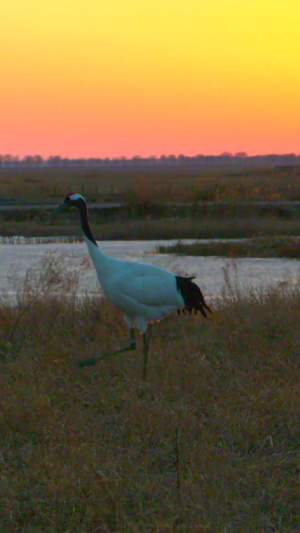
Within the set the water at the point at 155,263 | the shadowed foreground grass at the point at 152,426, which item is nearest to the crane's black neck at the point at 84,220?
the shadowed foreground grass at the point at 152,426

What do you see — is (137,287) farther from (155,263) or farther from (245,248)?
(245,248)

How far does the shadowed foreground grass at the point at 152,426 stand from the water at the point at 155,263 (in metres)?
5.91

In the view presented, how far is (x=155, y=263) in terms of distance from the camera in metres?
20.7

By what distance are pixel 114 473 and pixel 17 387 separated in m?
2.18

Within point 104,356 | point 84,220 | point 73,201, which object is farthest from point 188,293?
point 73,201

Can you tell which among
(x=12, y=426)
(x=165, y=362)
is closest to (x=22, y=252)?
(x=165, y=362)

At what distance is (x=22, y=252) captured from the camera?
24.7m

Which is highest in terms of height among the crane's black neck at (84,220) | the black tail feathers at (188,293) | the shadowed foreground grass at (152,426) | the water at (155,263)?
the crane's black neck at (84,220)

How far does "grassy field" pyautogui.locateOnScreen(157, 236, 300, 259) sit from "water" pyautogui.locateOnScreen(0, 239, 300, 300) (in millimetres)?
838

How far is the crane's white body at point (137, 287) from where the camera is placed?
24.8 feet

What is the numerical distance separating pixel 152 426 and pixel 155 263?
1499 centimetres

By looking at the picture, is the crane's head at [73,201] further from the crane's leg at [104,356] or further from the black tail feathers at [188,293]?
the crane's leg at [104,356]

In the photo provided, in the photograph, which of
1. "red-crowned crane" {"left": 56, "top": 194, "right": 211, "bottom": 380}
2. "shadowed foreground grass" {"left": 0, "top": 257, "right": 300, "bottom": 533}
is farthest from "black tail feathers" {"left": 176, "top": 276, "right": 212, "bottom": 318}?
"shadowed foreground grass" {"left": 0, "top": 257, "right": 300, "bottom": 533}

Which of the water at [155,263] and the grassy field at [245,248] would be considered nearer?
the water at [155,263]
